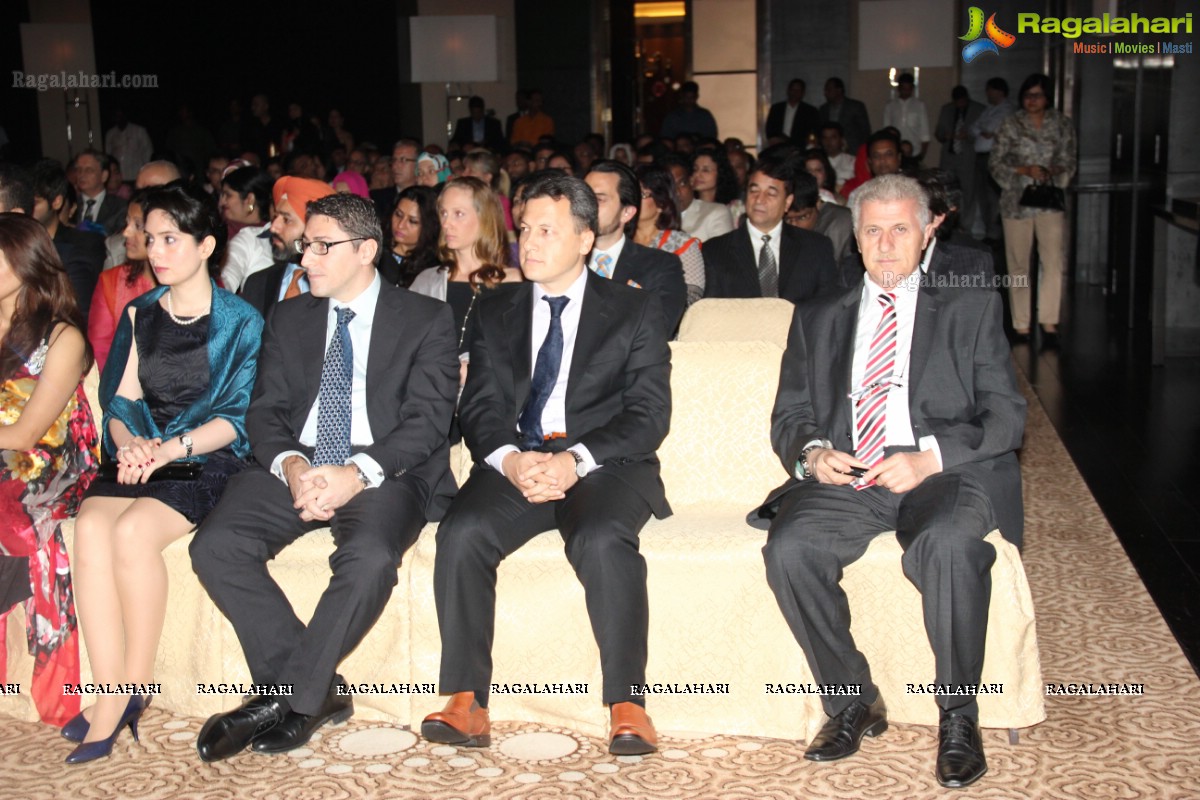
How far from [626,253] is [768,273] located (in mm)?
1041

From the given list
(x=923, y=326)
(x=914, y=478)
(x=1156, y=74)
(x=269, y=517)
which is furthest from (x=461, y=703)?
(x=1156, y=74)

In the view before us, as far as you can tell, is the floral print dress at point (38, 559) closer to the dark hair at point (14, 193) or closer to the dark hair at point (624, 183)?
the dark hair at point (14, 193)

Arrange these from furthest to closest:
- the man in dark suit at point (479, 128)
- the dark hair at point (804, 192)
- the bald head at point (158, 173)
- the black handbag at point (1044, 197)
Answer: the man in dark suit at point (479, 128) < the black handbag at point (1044, 197) < the dark hair at point (804, 192) < the bald head at point (158, 173)

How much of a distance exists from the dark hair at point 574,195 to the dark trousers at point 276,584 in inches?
35.0

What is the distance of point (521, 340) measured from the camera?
3.60 m

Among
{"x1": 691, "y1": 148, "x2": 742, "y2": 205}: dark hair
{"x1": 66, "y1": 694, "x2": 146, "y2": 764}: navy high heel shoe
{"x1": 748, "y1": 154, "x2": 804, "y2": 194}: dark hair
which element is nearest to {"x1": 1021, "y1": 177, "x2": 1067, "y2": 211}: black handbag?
{"x1": 691, "y1": 148, "x2": 742, "y2": 205}: dark hair

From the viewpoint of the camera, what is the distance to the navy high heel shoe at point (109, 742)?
3154 mm

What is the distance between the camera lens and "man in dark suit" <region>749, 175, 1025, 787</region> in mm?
2982

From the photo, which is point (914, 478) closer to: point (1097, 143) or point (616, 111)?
point (1097, 143)

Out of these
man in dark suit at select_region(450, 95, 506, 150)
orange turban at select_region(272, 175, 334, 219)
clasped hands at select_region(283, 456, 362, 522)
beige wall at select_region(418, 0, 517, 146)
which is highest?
beige wall at select_region(418, 0, 517, 146)

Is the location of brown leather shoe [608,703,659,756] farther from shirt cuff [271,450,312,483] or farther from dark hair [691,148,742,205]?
dark hair [691,148,742,205]

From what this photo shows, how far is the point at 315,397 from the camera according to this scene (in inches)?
139

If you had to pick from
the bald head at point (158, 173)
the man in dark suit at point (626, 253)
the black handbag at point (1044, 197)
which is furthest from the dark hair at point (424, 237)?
the black handbag at point (1044, 197)

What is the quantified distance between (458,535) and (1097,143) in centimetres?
1008
